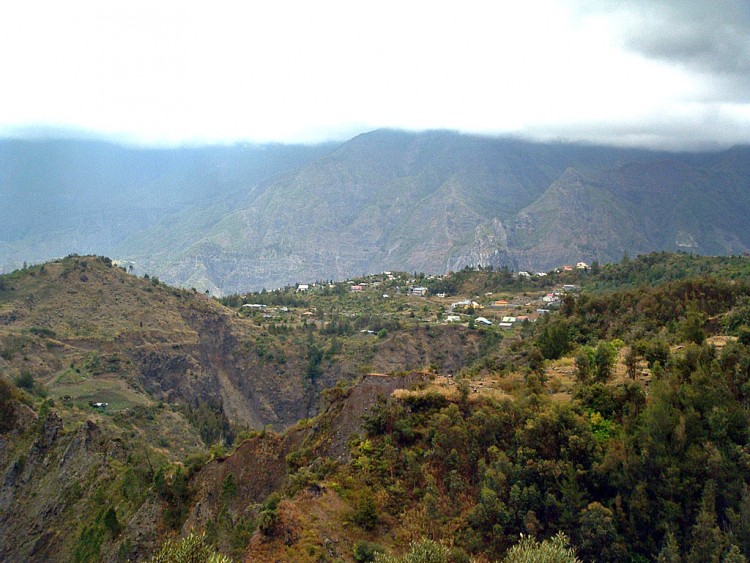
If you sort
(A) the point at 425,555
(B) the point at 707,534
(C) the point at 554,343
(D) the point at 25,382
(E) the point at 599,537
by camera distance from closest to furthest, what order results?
(A) the point at 425,555
(B) the point at 707,534
(E) the point at 599,537
(C) the point at 554,343
(D) the point at 25,382

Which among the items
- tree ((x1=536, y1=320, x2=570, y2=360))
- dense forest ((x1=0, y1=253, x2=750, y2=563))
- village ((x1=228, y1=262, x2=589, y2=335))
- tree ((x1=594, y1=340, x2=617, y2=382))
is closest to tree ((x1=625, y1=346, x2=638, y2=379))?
dense forest ((x1=0, y1=253, x2=750, y2=563))

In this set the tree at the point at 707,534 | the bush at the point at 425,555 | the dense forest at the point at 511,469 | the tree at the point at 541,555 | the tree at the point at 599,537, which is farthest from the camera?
the dense forest at the point at 511,469

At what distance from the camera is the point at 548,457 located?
22.6 metres

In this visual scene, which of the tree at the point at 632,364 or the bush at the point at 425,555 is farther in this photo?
the tree at the point at 632,364

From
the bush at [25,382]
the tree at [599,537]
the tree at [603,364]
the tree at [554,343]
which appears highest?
the tree at [603,364]

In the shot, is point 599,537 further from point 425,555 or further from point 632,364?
point 632,364

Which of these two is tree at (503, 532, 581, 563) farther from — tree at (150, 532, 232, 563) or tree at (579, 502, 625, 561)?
tree at (150, 532, 232, 563)

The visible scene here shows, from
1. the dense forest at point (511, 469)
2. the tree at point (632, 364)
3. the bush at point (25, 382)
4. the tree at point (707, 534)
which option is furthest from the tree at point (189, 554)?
the bush at point (25, 382)

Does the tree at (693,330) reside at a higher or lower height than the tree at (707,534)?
higher

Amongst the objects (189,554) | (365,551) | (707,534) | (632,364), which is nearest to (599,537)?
(707,534)

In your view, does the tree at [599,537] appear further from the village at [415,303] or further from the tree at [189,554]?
the village at [415,303]

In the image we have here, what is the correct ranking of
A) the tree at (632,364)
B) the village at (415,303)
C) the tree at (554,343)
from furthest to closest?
the village at (415,303)
the tree at (554,343)
the tree at (632,364)

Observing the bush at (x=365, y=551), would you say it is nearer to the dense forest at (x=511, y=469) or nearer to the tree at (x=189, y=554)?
the dense forest at (x=511, y=469)

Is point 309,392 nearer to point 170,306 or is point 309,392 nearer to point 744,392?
point 170,306
